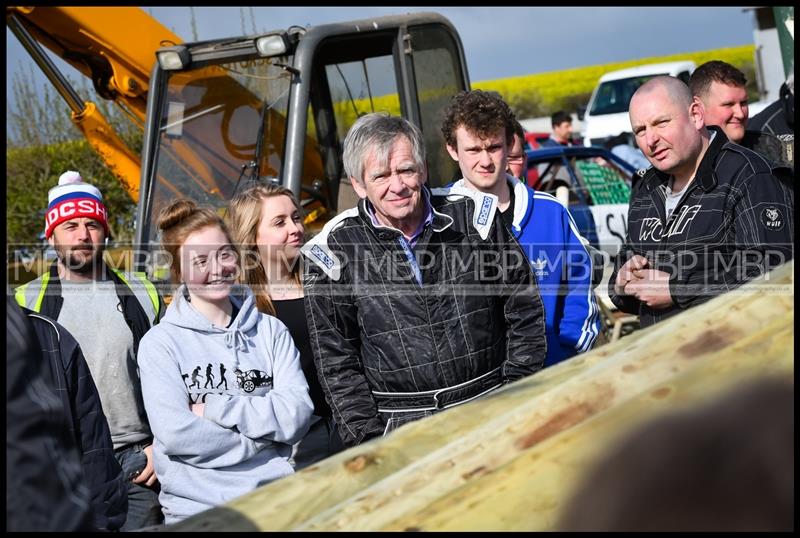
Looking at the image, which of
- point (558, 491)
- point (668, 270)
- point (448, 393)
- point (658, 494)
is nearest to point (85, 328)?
point (448, 393)

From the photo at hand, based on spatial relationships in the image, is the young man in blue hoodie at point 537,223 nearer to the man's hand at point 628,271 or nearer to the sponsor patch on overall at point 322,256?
the man's hand at point 628,271

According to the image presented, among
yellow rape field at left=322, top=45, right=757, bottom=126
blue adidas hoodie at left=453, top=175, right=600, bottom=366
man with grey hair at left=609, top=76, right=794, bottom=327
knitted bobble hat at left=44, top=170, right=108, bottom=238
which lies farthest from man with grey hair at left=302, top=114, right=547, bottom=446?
yellow rape field at left=322, top=45, right=757, bottom=126

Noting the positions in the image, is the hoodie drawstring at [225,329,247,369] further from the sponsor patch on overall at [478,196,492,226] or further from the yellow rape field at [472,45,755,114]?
the yellow rape field at [472,45,755,114]

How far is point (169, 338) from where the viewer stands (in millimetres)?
3186

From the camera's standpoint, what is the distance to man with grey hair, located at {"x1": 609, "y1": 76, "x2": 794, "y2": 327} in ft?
10.1

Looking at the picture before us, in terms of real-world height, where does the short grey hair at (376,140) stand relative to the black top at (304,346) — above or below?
above

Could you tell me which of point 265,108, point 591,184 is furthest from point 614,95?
point 265,108

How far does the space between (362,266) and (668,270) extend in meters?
1.20

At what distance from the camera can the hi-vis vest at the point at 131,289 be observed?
364cm

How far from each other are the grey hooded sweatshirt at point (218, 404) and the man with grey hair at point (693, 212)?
4.66 feet

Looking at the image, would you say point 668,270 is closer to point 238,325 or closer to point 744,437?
point 238,325

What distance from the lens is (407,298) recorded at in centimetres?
308

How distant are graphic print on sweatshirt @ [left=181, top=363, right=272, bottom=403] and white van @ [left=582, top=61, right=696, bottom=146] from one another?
16354 mm

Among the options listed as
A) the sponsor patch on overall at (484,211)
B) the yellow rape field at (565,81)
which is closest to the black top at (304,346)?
the sponsor patch on overall at (484,211)
